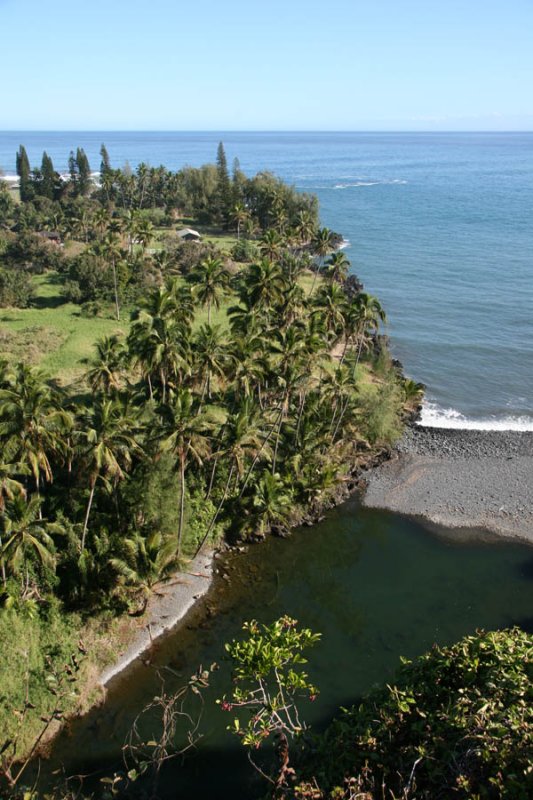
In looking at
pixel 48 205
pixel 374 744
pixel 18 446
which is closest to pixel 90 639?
pixel 18 446

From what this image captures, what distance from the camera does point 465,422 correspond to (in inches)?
2382

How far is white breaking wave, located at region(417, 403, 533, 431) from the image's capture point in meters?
59.1

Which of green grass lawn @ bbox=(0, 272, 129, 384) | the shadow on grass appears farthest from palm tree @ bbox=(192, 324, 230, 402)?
the shadow on grass

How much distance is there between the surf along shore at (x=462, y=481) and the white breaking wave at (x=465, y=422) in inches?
65.3

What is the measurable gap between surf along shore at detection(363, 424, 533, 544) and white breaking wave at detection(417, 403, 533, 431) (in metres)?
1.66

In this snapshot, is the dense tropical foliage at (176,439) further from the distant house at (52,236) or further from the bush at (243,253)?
the distant house at (52,236)

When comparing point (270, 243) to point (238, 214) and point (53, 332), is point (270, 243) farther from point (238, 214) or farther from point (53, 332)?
point (238, 214)

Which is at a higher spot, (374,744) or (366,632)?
(374,744)

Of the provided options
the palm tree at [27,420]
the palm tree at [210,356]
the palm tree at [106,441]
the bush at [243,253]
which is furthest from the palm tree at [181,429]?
the bush at [243,253]

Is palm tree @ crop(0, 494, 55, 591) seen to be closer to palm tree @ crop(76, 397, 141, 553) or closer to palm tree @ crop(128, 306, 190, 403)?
palm tree @ crop(76, 397, 141, 553)

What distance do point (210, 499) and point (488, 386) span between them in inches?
1576

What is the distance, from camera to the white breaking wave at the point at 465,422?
59.1 metres

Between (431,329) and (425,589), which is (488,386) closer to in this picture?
(431,329)

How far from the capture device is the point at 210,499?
43312 mm
